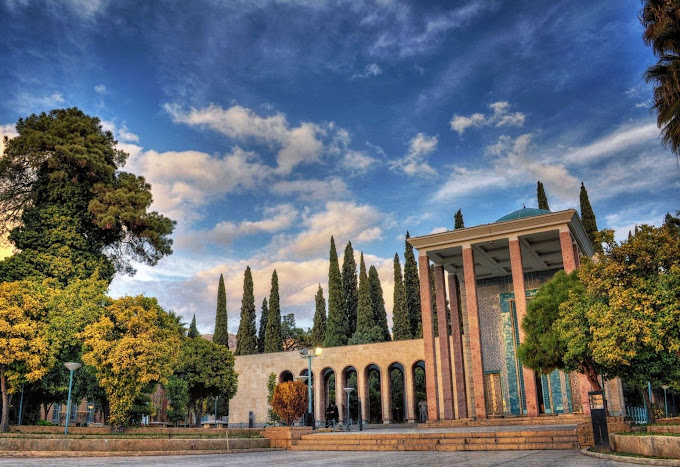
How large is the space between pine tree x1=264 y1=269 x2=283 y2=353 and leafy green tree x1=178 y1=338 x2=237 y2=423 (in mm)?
19409

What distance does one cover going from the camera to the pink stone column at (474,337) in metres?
25.6

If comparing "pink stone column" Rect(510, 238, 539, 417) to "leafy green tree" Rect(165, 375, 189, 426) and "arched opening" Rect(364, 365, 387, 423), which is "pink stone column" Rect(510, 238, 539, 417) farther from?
"leafy green tree" Rect(165, 375, 189, 426)

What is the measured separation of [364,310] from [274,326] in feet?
31.0

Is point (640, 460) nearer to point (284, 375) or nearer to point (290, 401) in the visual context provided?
point (290, 401)

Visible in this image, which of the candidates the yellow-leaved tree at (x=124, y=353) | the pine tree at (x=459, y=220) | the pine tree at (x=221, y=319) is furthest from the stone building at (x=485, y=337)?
the pine tree at (x=221, y=319)

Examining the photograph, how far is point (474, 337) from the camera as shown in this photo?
26.2 meters

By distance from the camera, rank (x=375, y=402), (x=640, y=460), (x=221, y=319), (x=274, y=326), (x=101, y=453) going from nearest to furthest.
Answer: (x=640, y=460), (x=101, y=453), (x=375, y=402), (x=274, y=326), (x=221, y=319)

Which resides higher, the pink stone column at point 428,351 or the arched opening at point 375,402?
the pink stone column at point 428,351

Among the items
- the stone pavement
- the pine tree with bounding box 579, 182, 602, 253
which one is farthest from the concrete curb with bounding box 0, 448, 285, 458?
the pine tree with bounding box 579, 182, 602, 253

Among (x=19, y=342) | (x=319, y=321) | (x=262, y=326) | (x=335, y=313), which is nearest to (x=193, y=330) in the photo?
(x=262, y=326)

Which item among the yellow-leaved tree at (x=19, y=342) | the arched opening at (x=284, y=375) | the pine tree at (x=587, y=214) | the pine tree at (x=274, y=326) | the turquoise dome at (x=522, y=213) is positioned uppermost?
the pine tree at (x=587, y=214)

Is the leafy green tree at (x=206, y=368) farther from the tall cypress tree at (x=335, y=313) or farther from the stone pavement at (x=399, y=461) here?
the tall cypress tree at (x=335, y=313)

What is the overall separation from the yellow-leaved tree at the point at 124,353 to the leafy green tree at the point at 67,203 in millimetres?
6898

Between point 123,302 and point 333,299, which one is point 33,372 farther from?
point 333,299
